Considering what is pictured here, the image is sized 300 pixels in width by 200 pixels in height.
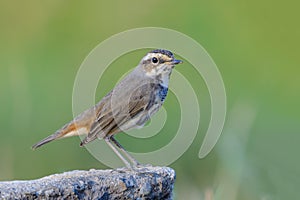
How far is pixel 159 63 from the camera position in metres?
7.25

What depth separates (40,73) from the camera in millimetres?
10852

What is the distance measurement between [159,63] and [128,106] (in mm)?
429

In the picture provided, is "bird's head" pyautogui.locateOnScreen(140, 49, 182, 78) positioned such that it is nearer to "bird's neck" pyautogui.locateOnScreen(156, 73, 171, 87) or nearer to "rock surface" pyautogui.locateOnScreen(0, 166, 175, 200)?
"bird's neck" pyautogui.locateOnScreen(156, 73, 171, 87)

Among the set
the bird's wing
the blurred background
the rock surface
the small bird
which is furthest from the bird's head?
the rock surface

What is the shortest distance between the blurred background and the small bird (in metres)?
0.65

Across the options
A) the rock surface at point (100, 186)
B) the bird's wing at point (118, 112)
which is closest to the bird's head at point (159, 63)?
the bird's wing at point (118, 112)

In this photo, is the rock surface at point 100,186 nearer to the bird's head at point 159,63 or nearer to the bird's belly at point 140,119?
the bird's belly at point 140,119

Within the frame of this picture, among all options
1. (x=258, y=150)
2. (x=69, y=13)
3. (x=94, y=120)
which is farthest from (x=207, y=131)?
(x=69, y=13)

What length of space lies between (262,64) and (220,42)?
19.1 inches

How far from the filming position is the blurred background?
8.16 metres

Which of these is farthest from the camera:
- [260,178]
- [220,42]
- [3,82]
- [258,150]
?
[220,42]

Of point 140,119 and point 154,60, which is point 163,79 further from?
point 140,119

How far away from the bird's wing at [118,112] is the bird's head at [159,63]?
17cm

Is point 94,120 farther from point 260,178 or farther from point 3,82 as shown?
point 3,82
